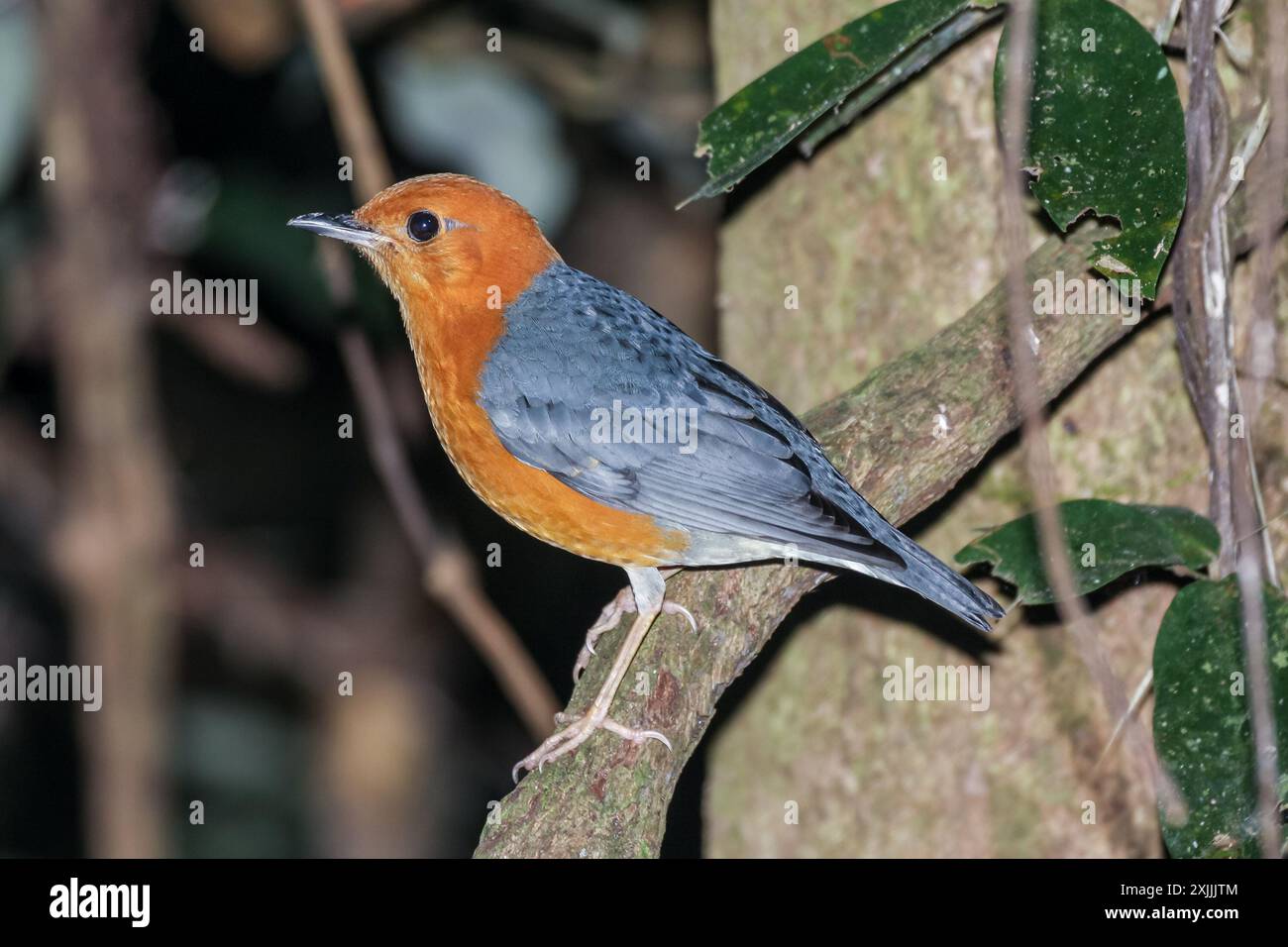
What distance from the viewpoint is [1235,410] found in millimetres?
3947

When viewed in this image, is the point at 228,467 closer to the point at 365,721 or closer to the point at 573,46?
the point at 365,721

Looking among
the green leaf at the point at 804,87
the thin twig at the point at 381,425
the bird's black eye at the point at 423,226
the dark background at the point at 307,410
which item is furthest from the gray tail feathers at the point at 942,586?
the dark background at the point at 307,410

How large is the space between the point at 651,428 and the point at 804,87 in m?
1.12

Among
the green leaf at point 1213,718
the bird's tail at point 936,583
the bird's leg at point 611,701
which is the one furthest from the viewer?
the bird's tail at point 936,583

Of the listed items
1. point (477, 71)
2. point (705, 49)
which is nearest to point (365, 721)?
point (477, 71)

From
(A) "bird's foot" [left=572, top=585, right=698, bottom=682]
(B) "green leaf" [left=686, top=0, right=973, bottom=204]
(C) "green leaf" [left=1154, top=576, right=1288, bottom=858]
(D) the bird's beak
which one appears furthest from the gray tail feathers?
(D) the bird's beak

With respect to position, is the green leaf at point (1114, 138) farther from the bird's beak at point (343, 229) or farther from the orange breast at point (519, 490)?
the bird's beak at point (343, 229)

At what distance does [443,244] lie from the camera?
4586 millimetres

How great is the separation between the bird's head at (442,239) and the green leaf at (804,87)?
991 mm

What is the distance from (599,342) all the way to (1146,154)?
5.63 ft

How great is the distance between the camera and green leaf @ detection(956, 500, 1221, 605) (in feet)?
12.0

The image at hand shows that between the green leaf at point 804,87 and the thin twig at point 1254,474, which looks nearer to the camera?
the thin twig at point 1254,474

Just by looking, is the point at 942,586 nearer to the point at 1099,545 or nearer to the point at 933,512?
the point at 1099,545

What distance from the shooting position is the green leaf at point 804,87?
3.77 metres
